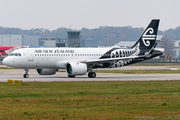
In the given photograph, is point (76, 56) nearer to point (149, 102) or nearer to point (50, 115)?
point (149, 102)

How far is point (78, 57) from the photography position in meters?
50.8

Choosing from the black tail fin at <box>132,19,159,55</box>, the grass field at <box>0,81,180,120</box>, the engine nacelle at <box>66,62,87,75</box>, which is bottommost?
the grass field at <box>0,81,180,120</box>

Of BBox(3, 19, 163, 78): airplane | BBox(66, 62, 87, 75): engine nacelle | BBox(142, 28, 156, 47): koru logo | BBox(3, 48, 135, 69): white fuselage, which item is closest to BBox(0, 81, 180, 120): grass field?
BBox(3, 48, 135, 69): white fuselage

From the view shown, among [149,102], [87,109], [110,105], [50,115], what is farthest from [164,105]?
[50,115]

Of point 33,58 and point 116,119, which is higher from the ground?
point 33,58

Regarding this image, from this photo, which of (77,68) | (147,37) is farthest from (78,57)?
(147,37)

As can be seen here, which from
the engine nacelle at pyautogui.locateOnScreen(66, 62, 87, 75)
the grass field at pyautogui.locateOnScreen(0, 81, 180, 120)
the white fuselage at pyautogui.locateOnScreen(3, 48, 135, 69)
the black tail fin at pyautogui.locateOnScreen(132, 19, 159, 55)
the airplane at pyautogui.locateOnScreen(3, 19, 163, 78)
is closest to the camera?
the grass field at pyautogui.locateOnScreen(0, 81, 180, 120)

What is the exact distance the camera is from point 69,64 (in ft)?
157

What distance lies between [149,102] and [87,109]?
491 centimetres

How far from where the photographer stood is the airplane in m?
46.9

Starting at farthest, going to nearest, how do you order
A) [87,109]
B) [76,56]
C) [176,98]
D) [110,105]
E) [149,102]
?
[76,56] < [176,98] < [149,102] < [110,105] < [87,109]

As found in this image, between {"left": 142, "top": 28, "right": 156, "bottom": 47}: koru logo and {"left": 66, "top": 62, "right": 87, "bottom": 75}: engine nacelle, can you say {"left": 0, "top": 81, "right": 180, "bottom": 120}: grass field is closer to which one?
{"left": 66, "top": 62, "right": 87, "bottom": 75}: engine nacelle

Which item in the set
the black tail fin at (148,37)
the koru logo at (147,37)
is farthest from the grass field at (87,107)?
the koru logo at (147,37)

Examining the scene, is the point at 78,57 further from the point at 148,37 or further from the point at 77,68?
the point at 148,37
